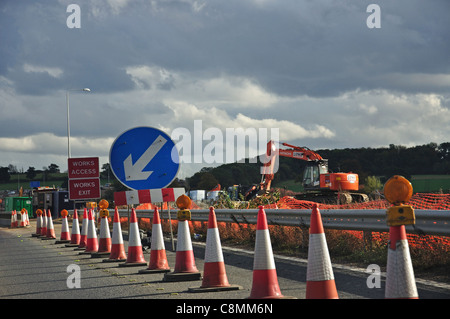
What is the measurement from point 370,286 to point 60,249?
33.8ft

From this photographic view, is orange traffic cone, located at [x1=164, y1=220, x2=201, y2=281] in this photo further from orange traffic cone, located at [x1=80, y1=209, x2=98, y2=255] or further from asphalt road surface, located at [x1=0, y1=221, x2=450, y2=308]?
orange traffic cone, located at [x1=80, y1=209, x2=98, y2=255]

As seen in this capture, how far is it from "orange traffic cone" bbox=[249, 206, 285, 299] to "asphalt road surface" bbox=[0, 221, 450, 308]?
1.04ft

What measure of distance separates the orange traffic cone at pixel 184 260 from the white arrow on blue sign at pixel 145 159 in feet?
6.16

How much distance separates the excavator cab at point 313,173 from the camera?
110 ft

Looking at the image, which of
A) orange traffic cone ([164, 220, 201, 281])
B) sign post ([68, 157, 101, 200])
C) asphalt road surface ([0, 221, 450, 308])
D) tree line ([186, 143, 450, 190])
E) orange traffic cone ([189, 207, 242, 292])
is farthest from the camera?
tree line ([186, 143, 450, 190])

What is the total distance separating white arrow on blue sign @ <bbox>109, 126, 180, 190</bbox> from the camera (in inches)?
392

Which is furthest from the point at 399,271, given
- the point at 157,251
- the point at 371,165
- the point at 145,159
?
the point at 371,165

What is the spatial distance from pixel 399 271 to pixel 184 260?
4421 millimetres

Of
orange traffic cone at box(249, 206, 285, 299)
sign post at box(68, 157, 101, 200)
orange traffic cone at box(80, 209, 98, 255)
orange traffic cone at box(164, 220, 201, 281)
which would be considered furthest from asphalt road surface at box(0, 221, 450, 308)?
sign post at box(68, 157, 101, 200)

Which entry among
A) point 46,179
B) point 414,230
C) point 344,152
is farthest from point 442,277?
point 46,179

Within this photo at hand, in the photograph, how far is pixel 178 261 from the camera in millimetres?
8406

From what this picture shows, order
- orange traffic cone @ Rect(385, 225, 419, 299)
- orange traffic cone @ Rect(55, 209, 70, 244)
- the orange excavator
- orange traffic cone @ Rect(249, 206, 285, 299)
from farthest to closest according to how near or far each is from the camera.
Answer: the orange excavator
orange traffic cone @ Rect(55, 209, 70, 244)
orange traffic cone @ Rect(249, 206, 285, 299)
orange traffic cone @ Rect(385, 225, 419, 299)

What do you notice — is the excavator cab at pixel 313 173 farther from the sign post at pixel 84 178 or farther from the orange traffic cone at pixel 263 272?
the orange traffic cone at pixel 263 272

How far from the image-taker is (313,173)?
3391cm
